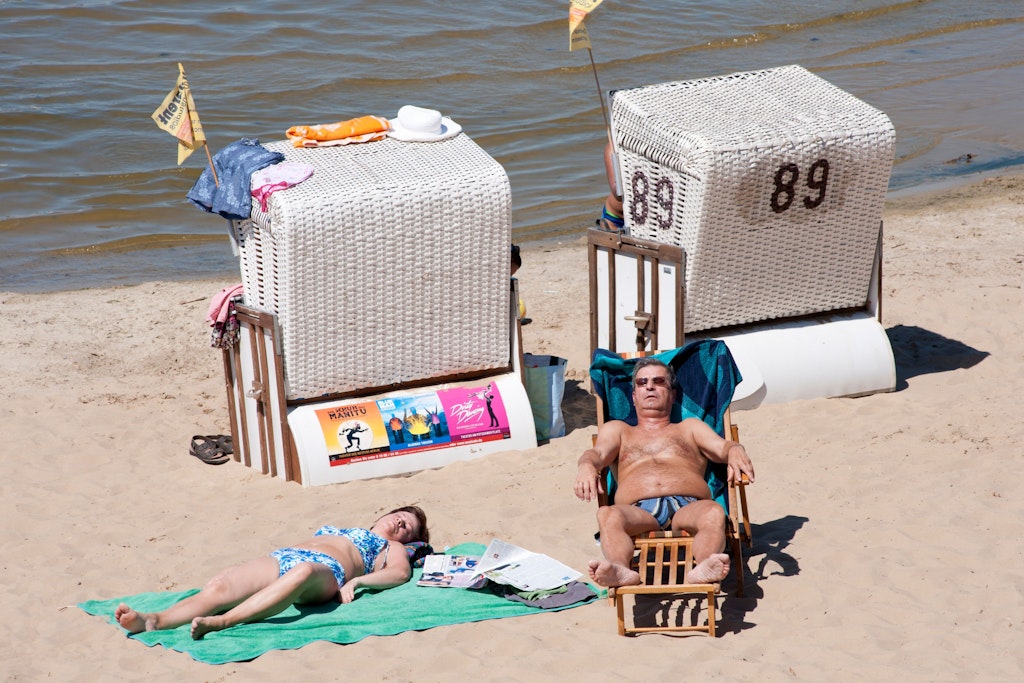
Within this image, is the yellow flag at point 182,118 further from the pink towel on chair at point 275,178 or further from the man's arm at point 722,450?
the man's arm at point 722,450

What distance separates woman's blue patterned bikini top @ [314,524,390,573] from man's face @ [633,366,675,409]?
1.32 meters

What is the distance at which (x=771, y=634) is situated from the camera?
446cm

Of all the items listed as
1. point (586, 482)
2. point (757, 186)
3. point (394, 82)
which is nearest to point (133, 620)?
point (586, 482)

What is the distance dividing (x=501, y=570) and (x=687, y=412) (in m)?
1.21

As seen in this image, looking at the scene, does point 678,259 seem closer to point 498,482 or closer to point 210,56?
point 498,482

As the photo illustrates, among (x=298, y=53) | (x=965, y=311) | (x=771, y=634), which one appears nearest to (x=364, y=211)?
(x=771, y=634)

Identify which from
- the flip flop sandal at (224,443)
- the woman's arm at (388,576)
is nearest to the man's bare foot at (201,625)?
the woman's arm at (388,576)

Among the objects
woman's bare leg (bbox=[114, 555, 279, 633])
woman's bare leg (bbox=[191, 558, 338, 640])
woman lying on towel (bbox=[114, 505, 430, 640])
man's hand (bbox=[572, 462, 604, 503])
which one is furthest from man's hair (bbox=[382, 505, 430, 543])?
man's hand (bbox=[572, 462, 604, 503])

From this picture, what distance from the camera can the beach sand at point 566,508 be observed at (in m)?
4.38

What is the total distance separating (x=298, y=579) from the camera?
4.73 m

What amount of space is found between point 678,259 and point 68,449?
3.65m

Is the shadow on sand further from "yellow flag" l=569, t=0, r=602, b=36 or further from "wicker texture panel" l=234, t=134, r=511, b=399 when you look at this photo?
"yellow flag" l=569, t=0, r=602, b=36

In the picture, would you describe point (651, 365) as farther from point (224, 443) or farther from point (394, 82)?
point (394, 82)

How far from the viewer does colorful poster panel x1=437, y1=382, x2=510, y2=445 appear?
6426 millimetres
